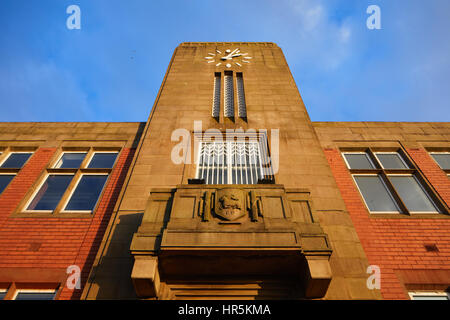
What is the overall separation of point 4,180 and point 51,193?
2.10m

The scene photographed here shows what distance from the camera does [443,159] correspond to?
1012 cm

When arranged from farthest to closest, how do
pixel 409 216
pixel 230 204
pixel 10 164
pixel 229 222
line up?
pixel 10 164 → pixel 409 216 → pixel 230 204 → pixel 229 222

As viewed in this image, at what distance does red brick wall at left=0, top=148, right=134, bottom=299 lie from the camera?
660cm

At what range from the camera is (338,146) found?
10.2 metres

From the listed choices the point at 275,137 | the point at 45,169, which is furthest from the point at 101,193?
the point at 275,137

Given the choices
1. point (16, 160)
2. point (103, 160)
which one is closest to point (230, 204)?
point (103, 160)

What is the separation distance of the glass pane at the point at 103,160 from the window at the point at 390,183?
889cm

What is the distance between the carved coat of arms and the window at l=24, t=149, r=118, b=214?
4528 mm

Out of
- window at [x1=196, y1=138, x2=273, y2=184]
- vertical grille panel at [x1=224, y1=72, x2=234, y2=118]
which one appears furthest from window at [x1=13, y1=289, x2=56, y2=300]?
vertical grille panel at [x1=224, y1=72, x2=234, y2=118]

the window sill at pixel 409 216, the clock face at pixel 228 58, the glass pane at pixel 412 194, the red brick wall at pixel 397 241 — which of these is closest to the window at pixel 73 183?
the red brick wall at pixel 397 241

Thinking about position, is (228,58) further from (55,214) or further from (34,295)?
(34,295)
